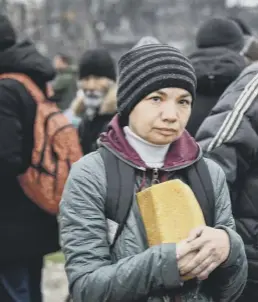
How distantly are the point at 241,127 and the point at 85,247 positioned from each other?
1039mm

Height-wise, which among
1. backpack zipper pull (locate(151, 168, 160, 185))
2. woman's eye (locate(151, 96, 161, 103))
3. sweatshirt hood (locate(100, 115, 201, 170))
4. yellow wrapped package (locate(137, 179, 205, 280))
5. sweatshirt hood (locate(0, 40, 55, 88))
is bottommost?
yellow wrapped package (locate(137, 179, 205, 280))

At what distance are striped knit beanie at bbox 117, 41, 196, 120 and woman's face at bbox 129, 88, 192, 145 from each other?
2cm

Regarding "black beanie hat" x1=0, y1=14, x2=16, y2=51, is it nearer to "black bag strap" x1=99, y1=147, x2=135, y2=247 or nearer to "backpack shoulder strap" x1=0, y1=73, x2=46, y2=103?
"backpack shoulder strap" x1=0, y1=73, x2=46, y2=103

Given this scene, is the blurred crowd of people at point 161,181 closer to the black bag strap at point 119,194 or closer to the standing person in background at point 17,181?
the black bag strap at point 119,194

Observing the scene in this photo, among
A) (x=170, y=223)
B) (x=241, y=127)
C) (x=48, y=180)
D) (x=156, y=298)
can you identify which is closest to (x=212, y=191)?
(x=170, y=223)

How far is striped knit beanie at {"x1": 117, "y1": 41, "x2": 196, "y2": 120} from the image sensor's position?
2568mm

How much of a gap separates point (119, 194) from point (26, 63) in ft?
5.86

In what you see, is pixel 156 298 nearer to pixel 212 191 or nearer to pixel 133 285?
pixel 133 285

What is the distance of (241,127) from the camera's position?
10.6 ft

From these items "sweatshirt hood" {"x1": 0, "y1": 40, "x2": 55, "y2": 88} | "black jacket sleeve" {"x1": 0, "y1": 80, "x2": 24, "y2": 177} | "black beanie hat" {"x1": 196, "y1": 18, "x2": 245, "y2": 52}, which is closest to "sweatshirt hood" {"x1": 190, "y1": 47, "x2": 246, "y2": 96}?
"black beanie hat" {"x1": 196, "y1": 18, "x2": 245, "y2": 52}

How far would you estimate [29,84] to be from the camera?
408 centimetres

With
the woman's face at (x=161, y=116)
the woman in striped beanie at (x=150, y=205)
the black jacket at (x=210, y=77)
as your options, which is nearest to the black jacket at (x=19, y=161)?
the black jacket at (x=210, y=77)

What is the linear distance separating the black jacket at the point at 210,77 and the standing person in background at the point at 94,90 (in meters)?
1.65

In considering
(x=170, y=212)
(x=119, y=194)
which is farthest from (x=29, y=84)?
(x=170, y=212)
